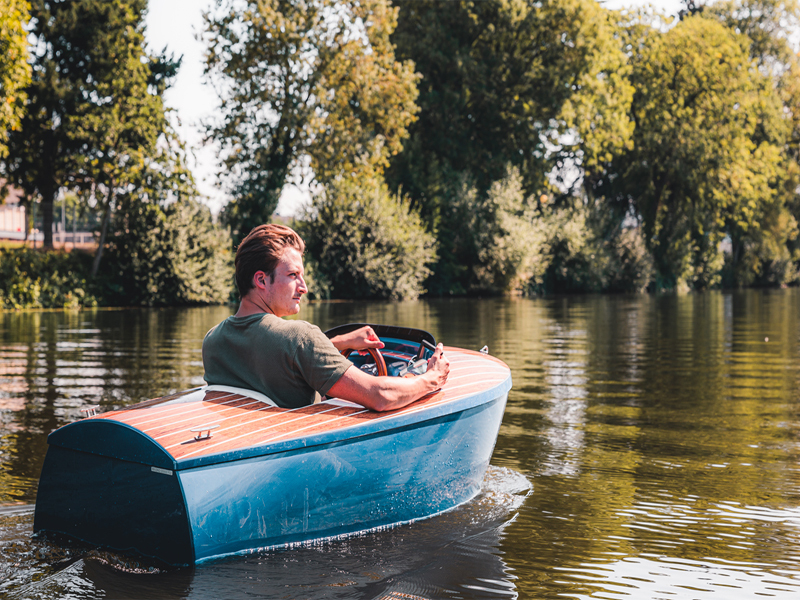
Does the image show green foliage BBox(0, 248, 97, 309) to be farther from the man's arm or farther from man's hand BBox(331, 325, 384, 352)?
the man's arm

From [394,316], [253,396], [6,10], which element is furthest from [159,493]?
[6,10]

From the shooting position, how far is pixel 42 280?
27.4 metres

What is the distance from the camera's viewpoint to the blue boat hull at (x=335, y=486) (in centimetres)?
371

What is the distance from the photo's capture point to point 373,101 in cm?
3344

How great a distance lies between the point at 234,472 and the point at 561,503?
2219 millimetres

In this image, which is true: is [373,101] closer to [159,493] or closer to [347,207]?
[347,207]

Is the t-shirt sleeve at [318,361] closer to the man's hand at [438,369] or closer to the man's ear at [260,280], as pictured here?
the man's ear at [260,280]

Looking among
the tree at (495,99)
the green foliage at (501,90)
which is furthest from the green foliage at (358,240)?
the green foliage at (501,90)

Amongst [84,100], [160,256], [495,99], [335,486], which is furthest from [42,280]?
[335,486]

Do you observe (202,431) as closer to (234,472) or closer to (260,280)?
(234,472)

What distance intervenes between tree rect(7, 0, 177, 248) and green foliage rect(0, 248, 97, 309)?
10.5 feet

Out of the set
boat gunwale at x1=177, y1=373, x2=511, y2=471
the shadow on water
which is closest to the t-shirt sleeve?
boat gunwale at x1=177, y1=373, x2=511, y2=471

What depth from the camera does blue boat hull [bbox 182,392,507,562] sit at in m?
3.71

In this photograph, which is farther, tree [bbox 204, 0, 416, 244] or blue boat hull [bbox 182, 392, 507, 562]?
tree [bbox 204, 0, 416, 244]
